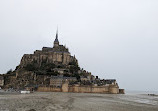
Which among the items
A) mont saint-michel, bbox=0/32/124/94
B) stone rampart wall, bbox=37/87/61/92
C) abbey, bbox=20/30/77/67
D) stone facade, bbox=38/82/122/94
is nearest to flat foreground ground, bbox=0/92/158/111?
stone rampart wall, bbox=37/87/61/92

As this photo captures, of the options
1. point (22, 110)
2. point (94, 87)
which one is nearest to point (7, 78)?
point (94, 87)

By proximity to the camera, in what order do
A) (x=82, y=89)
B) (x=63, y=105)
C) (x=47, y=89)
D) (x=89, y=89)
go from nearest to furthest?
(x=63, y=105), (x=47, y=89), (x=82, y=89), (x=89, y=89)

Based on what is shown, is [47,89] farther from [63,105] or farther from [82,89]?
[63,105]

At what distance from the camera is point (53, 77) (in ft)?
203

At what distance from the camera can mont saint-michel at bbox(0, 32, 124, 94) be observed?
2285 inches

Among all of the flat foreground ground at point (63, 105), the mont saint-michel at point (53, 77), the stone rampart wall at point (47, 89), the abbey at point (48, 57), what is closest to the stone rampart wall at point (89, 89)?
the mont saint-michel at point (53, 77)

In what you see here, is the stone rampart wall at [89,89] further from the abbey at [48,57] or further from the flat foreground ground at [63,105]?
the flat foreground ground at [63,105]

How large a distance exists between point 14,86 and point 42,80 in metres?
11.0

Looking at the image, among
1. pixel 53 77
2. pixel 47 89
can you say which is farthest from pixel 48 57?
pixel 47 89

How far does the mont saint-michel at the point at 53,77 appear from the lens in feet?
190

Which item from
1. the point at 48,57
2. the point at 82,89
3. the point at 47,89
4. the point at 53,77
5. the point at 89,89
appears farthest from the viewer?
the point at 48,57

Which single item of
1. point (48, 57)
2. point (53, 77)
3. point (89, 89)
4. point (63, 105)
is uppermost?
point (48, 57)

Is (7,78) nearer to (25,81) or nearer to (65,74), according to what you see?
(25,81)

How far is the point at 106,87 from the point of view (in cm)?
6159
